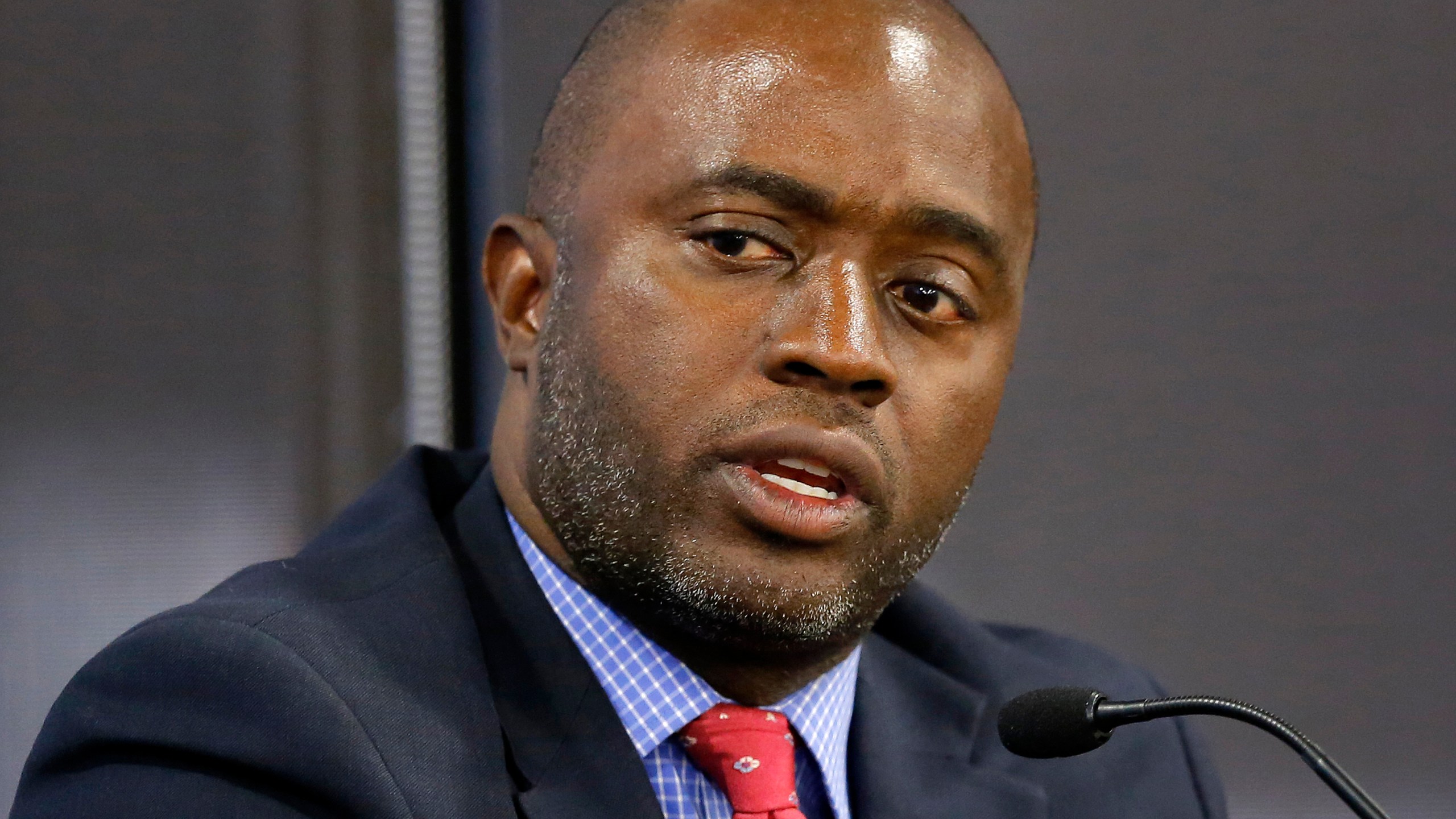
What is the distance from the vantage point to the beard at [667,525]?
1.47 metres

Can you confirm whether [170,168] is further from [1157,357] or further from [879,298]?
[1157,357]

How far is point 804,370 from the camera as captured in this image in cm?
A: 146

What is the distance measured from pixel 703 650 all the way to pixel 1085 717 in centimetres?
48

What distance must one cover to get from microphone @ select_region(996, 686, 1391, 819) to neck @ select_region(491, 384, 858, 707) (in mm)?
327

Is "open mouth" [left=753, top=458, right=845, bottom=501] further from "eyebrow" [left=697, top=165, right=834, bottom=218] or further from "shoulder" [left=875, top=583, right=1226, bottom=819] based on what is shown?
"shoulder" [left=875, top=583, right=1226, bottom=819]

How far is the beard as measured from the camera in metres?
1.47

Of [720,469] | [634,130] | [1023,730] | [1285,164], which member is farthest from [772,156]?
[1285,164]

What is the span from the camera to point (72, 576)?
224 cm

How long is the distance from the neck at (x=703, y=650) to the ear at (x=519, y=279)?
6 cm

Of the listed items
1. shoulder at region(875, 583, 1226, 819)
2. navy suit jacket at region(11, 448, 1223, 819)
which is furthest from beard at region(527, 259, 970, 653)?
shoulder at region(875, 583, 1226, 819)

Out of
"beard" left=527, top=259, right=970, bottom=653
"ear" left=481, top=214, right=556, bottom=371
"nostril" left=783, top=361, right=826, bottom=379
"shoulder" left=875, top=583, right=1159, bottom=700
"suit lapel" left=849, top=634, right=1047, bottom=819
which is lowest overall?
"suit lapel" left=849, top=634, right=1047, bottom=819

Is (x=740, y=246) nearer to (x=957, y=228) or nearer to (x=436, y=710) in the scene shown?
(x=957, y=228)

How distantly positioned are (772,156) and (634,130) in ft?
0.60

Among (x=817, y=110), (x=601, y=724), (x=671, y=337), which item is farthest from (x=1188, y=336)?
(x=601, y=724)
